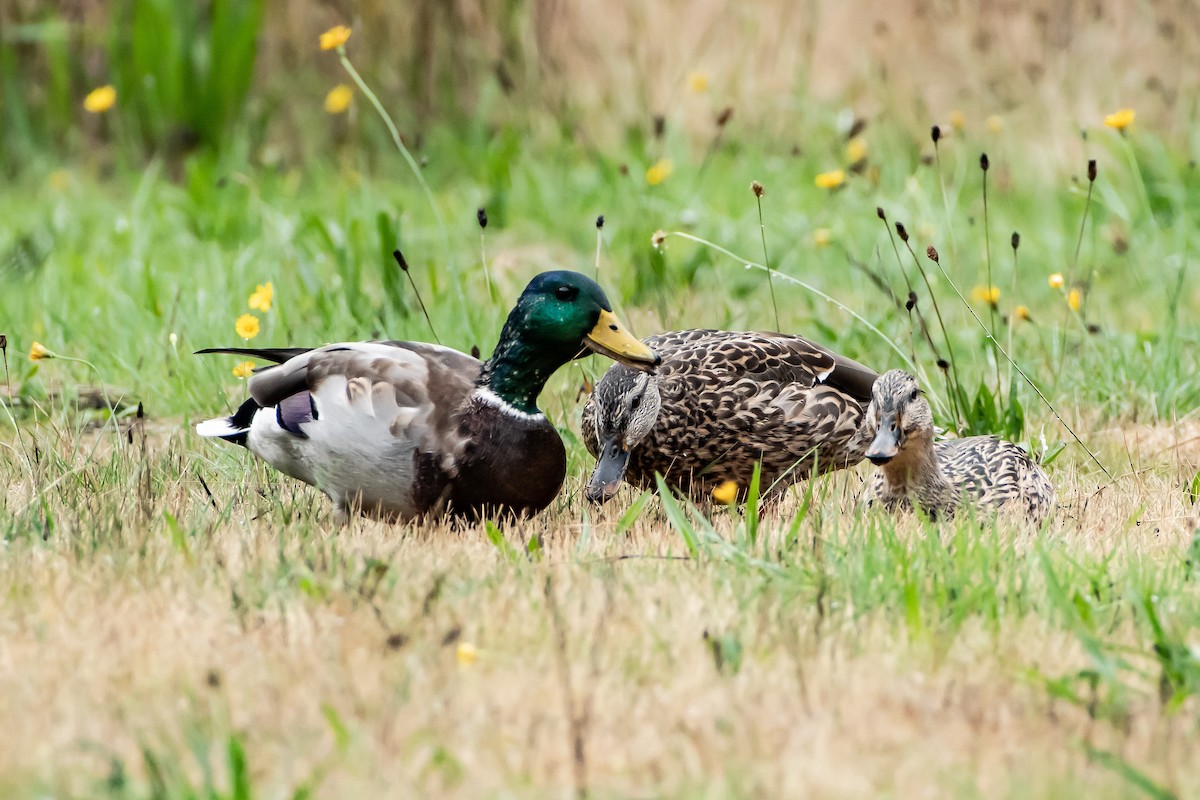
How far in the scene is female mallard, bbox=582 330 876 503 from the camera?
4.34 m

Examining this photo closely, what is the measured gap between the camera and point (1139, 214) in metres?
7.75

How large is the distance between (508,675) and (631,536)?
1084 mm

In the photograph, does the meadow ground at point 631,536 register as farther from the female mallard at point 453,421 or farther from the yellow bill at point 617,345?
the yellow bill at point 617,345

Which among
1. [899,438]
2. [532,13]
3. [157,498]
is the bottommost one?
[157,498]

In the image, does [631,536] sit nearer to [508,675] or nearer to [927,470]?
[927,470]

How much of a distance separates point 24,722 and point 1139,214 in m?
Answer: 6.34

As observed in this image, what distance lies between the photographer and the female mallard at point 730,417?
4.34 meters

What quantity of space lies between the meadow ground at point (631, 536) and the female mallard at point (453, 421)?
11 cm

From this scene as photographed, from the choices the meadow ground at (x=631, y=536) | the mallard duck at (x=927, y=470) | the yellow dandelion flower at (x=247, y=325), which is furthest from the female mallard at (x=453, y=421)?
the yellow dandelion flower at (x=247, y=325)

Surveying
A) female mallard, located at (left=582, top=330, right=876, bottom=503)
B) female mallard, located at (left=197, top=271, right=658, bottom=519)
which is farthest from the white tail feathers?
female mallard, located at (left=582, top=330, right=876, bottom=503)

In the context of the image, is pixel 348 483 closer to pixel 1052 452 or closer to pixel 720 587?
pixel 720 587

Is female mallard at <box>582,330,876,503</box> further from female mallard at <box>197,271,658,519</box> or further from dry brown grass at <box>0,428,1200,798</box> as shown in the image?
dry brown grass at <box>0,428,1200,798</box>

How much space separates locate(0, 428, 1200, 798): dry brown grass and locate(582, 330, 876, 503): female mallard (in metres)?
0.50

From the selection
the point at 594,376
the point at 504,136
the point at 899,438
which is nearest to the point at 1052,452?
the point at 899,438
